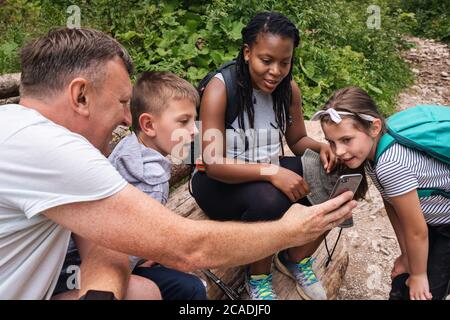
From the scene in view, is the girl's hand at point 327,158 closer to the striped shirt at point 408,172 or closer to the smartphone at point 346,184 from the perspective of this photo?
the striped shirt at point 408,172

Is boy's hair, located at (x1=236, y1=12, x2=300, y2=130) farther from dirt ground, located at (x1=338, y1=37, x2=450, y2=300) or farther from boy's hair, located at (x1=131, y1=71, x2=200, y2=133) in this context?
dirt ground, located at (x1=338, y1=37, x2=450, y2=300)

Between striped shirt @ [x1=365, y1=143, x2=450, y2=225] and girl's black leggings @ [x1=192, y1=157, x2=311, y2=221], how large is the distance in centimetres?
55

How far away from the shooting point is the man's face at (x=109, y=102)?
1772 mm

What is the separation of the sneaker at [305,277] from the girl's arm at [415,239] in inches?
21.7

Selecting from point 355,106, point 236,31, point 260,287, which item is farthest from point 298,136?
point 236,31

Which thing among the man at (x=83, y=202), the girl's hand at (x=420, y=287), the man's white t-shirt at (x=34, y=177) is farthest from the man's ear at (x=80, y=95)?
the girl's hand at (x=420, y=287)

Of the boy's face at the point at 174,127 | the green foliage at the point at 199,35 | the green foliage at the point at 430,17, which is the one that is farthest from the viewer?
the green foliage at the point at 430,17

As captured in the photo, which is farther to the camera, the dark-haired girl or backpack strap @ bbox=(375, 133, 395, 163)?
the dark-haired girl

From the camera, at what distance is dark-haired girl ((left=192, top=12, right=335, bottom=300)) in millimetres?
2564

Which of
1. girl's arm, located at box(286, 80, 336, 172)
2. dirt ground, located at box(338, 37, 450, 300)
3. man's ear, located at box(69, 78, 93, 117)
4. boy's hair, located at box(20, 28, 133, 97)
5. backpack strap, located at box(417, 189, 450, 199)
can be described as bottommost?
dirt ground, located at box(338, 37, 450, 300)

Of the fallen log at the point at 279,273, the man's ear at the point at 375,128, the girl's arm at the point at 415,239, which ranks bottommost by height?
the fallen log at the point at 279,273

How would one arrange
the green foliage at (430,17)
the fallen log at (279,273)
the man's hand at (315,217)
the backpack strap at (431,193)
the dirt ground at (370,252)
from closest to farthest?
the man's hand at (315,217), the backpack strap at (431,193), the fallen log at (279,273), the dirt ground at (370,252), the green foliage at (430,17)

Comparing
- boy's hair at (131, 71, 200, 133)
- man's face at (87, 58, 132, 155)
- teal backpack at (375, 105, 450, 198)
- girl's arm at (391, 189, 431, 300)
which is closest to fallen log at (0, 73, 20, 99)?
boy's hair at (131, 71, 200, 133)
